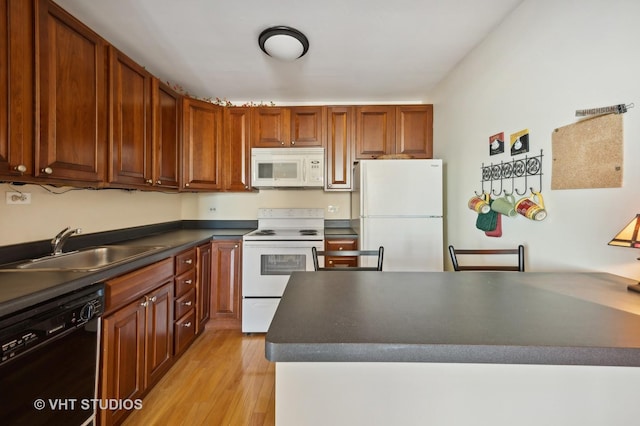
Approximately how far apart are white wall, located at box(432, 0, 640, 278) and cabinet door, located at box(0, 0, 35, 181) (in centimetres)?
249

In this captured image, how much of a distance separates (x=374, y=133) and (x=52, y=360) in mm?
2816

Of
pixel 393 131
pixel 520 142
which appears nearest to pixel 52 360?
pixel 520 142

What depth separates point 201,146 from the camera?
105 inches

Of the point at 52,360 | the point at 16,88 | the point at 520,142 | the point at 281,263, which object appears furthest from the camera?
the point at 281,263

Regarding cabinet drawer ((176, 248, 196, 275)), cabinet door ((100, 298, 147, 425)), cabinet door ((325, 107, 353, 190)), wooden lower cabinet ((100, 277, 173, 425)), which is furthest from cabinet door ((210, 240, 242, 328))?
cabinet door ((325, 107, 353, 190))

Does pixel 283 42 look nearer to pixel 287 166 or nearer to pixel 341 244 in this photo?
pixel 287 166

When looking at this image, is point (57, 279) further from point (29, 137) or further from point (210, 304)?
point (210, 304)

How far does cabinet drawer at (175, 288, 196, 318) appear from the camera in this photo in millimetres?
1983

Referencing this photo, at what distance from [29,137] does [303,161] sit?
6.33 ft

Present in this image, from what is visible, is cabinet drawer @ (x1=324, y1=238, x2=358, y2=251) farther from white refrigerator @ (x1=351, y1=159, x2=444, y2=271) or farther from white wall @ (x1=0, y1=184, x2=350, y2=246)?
white wall @ (x1=0, y1=184, x2=350, y2=246)

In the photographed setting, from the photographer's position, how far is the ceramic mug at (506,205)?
1.58m

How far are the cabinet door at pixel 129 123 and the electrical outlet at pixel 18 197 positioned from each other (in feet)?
1.28

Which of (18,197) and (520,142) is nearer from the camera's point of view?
(18,197)

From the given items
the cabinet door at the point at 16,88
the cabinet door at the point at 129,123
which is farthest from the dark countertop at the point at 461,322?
the cabinet door at the point at 129,123
